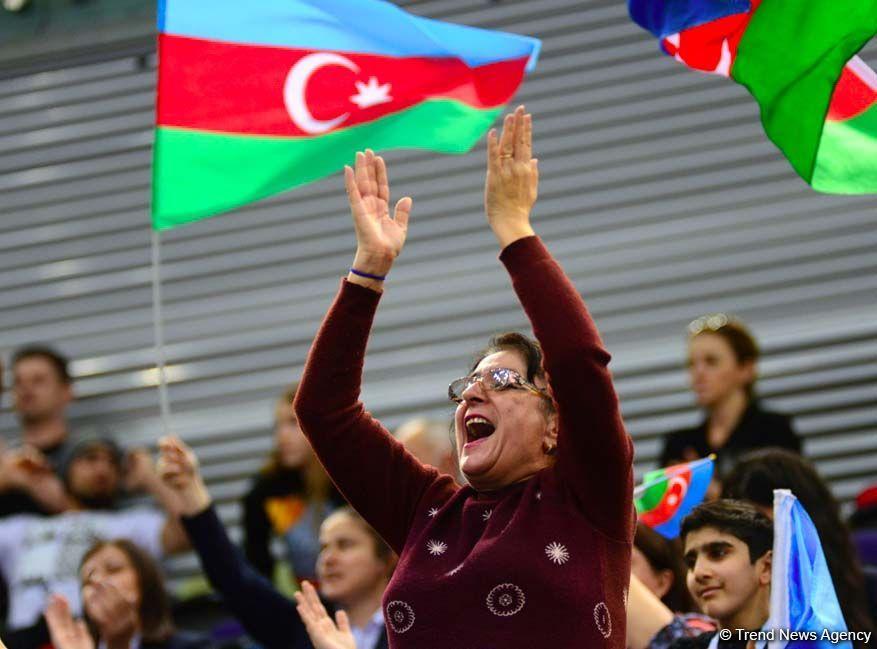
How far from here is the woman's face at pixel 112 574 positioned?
628cm

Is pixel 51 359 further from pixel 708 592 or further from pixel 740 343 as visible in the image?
pixel 708 592

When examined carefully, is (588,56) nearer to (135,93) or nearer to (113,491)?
(135,93)

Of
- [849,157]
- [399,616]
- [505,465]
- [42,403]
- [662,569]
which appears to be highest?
[849,157]

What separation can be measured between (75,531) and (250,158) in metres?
2.35

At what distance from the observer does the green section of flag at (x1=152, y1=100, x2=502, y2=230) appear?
587 cm

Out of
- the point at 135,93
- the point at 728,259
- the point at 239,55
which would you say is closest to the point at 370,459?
the point at 239,55

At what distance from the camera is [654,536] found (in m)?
5.64

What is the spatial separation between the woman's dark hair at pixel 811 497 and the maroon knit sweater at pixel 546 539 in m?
1.63

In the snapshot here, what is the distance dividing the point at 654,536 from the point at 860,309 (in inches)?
151

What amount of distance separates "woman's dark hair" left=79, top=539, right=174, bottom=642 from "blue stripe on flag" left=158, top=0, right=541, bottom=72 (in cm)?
197

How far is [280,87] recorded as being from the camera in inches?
238

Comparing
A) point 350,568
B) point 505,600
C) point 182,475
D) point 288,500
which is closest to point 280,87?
point 182,475

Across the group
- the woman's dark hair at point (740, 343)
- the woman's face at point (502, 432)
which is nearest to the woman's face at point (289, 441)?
the woman's dark hair at point (740, 343)

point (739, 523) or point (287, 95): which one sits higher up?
point (287, 95)
